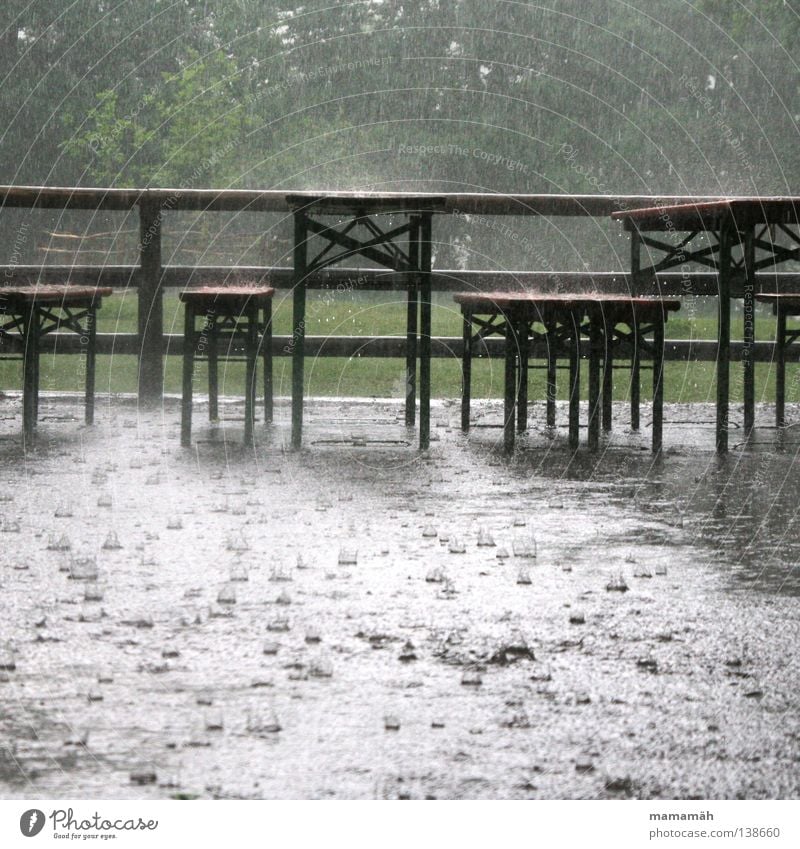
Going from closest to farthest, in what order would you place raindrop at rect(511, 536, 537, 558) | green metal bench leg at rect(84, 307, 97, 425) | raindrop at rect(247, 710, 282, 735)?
raindrop at rect(247, 710, 282, 735)
raindrop at rect(511, 536, 537, 558)
green metal bench leg at rect(84, 307, 97, 425)

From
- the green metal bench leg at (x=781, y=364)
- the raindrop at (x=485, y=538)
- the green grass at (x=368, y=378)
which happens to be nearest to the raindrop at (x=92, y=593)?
the raindrop at (x=485, y=538)

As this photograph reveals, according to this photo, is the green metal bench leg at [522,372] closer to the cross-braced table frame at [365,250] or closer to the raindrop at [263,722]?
the cross-braced table frame at [365,250]

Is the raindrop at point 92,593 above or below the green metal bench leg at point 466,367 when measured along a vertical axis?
below

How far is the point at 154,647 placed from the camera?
8.81 ft

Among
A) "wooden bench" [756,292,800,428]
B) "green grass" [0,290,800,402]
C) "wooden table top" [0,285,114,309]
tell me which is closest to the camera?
"wooden table top" [0,285,114,309]

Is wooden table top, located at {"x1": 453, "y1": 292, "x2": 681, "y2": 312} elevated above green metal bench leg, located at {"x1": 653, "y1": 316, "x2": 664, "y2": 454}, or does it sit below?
above

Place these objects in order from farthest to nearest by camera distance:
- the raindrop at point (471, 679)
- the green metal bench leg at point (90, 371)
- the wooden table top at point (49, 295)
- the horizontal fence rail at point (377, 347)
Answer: the horizontal fence rail at point (377, 347), the green metal bench leg at point (90, 371), the wooden table top at point (49, 295), the raindrop at point (471, 679)

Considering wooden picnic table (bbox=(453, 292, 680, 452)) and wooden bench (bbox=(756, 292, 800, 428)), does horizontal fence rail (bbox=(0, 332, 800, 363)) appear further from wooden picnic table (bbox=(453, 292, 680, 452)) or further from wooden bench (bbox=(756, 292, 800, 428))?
wooden picnic table (bbox=(453, 292, 680, 452))

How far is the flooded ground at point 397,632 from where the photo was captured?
2.07 m

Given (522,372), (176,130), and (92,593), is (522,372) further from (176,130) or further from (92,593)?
(176,130)

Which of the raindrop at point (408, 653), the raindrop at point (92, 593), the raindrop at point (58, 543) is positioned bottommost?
the raindrop at point (408, 653)

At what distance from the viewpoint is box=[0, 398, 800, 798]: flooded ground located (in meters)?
2.07

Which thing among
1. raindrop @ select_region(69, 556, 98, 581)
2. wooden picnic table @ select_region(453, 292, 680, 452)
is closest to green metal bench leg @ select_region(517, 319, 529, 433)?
wooden picnic table @ select_region(453, 292, 680, 452)

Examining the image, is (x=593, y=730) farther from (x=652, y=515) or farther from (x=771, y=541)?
(x=652, y=515)
